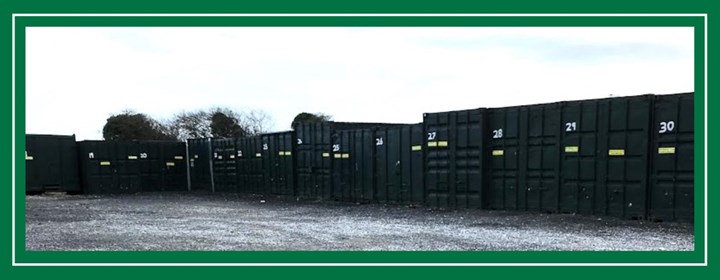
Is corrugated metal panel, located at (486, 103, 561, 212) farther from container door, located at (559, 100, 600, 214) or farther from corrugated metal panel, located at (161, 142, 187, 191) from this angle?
corrugated metal panel, located at (161, 142, 187, 191)

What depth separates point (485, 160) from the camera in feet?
45.7

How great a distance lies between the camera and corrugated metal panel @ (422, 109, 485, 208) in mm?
14055

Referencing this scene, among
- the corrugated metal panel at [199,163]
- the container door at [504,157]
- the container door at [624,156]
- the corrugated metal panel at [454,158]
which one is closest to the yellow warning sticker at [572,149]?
the container door at [624,156]

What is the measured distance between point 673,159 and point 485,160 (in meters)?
4.26

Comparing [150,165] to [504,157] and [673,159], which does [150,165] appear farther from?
[673,159]

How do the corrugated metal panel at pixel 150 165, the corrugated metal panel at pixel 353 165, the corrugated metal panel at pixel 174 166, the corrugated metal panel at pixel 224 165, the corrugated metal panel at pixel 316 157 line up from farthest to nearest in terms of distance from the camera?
the corrugated metal panel at pixel 174 166 < the corrugated metal panel at pixel 150 165 < the corrugated metal panel at pixel 224 165 < the corrugated metal panel at pixel 316 157 < the corrugated metal panel at pixel 353 165

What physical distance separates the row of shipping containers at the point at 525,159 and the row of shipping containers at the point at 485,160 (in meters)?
0.02

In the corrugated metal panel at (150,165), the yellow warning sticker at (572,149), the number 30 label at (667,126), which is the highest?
the number 30 label at (667,126)

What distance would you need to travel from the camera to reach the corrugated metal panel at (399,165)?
618 inches

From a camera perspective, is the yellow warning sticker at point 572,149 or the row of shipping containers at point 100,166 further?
the row of shipping containers at point 100,166

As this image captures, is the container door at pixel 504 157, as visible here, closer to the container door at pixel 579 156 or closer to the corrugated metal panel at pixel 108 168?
the container door at pixel 579 156

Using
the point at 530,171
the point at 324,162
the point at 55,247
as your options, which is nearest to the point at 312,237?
the point at 55,247

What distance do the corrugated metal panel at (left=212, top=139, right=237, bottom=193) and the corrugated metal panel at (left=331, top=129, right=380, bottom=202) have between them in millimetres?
6945

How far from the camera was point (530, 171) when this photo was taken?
13.1 metres
